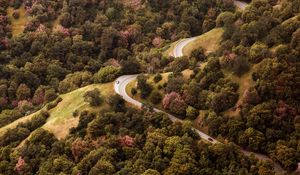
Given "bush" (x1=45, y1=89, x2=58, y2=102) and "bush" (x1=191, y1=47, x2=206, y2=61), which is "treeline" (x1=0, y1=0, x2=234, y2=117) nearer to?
"bush" (x1=45, y1=89, x2=58, y2=102)

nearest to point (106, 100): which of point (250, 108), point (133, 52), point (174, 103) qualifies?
point (174, 103)

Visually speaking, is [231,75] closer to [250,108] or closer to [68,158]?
[250,108]

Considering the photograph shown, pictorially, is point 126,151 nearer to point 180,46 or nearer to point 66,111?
point 66,111

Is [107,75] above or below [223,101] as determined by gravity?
below

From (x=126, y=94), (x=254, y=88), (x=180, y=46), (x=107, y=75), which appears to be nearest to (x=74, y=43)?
(x=107, y=75)

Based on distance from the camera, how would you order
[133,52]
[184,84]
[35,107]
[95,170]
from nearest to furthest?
[95,170]
[184,84]
[35,107]
[133,52]

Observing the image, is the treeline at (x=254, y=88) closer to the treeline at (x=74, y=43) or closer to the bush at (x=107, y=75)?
the bush at (x=107, y=75)
